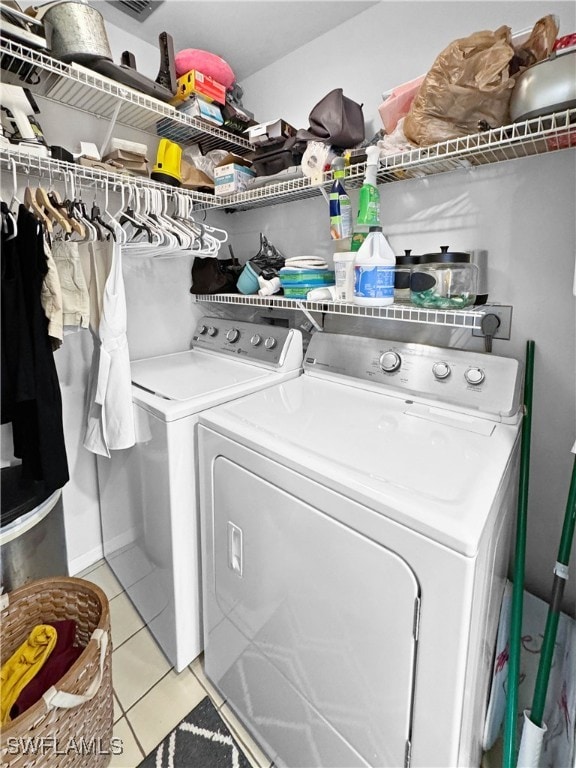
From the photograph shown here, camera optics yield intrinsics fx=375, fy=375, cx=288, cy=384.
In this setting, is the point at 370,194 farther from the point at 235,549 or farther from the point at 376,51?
the point at 235,549

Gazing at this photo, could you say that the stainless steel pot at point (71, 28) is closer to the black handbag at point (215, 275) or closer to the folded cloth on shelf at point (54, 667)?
the black handbag at point (215, 275)

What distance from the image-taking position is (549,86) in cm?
104

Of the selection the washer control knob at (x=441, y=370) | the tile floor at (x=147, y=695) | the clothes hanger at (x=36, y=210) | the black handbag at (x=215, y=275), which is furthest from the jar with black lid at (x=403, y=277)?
the tile floor at (x=147, y=695)

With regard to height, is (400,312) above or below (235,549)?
above

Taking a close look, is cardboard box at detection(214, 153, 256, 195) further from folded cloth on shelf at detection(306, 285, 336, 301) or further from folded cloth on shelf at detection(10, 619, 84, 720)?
folded cloth on shelf at detection(10, 619, 84, 720)

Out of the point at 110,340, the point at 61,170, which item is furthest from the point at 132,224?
the point at 110,340

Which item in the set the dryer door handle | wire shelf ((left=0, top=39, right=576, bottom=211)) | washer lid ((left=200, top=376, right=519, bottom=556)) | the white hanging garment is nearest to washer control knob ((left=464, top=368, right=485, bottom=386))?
washer lid ((left=200, top=376, right=519, bottom=556))

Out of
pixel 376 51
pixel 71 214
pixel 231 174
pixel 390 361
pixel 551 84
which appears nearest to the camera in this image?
pixel 551 84

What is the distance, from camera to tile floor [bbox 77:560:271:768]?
1.36 m

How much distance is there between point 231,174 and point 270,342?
0.91 metres

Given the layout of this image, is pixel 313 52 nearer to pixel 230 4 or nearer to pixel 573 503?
pixel 230 4

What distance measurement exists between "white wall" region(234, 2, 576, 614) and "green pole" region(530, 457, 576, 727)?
401mm

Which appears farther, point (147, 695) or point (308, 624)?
point (147, 695)

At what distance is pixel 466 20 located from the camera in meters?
1.48
